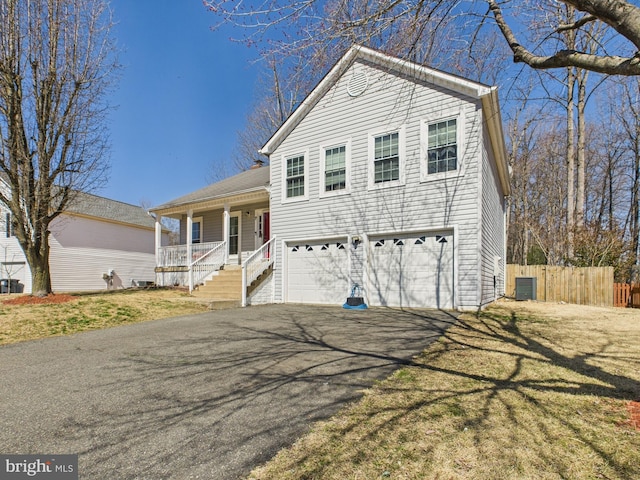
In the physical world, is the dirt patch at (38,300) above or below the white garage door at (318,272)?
below

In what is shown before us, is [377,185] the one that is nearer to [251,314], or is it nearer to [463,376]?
[251,314]

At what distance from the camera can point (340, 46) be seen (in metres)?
5.05

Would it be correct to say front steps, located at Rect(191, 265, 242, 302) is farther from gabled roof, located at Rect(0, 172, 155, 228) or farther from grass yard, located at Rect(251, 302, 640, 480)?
gabled roof, located at Rect(0, 172, 155, 228)

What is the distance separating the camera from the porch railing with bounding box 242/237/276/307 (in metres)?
10.8

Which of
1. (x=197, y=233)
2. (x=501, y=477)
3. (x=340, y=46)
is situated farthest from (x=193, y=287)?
(x=501, y=477)

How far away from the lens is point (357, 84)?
10758 mm

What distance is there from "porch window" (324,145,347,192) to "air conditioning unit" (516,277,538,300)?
732cm

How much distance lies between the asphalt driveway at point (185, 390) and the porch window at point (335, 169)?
18.0 feet

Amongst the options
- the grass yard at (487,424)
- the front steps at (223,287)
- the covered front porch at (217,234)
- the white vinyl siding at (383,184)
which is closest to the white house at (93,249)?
the covered front porch at (217,234)

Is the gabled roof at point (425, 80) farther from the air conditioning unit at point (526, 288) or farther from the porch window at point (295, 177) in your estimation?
the air conditioning unit at point (526, 288)

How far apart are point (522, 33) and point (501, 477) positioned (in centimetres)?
612

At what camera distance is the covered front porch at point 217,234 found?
44.0 feet

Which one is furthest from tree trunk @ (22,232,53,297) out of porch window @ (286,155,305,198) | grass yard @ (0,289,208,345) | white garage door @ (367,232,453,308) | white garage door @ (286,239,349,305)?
white garage door @ (367,232,453,308)

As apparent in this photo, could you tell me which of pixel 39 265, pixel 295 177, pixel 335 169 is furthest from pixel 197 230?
pixel 335 169
